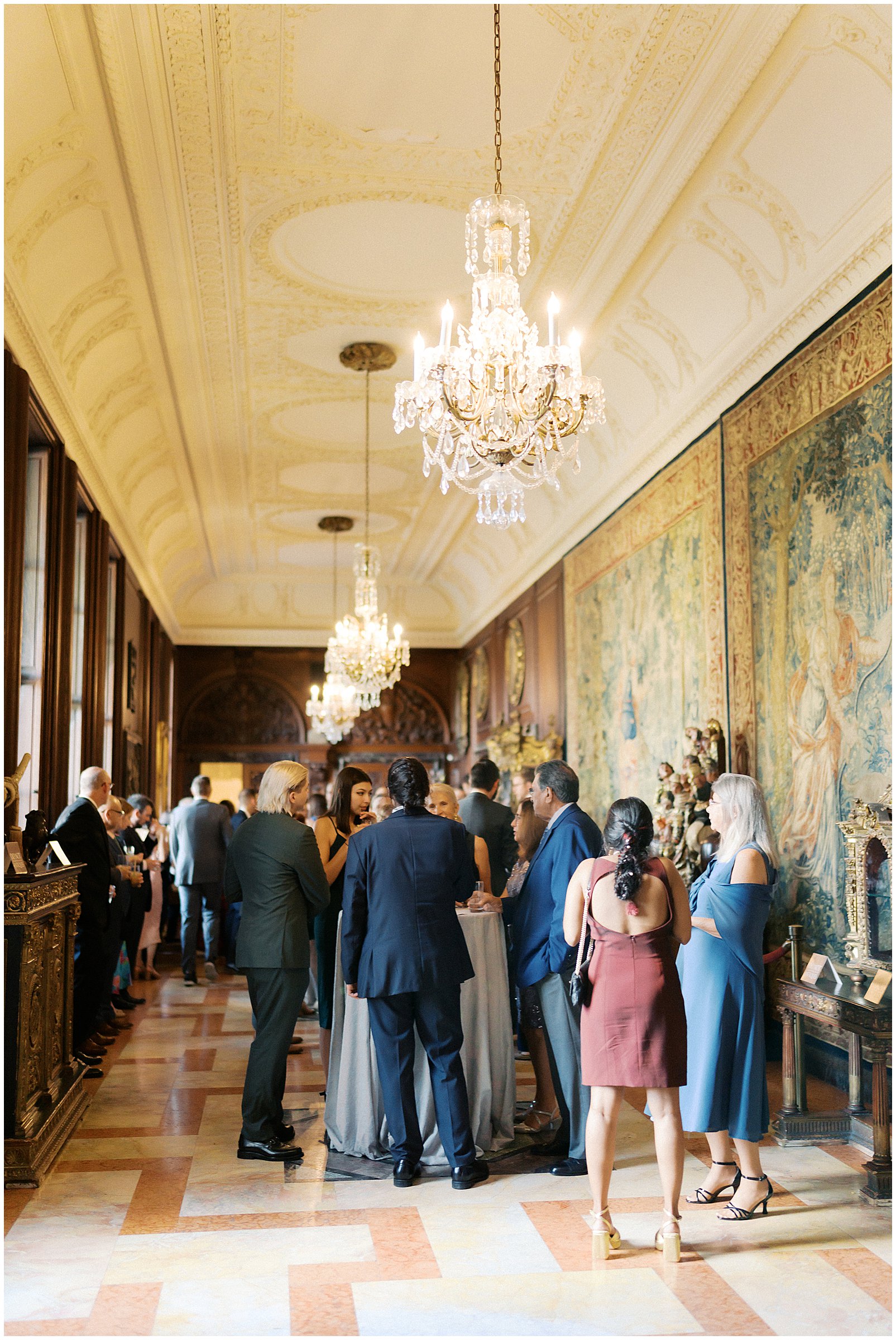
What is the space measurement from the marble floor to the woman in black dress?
0.72 m

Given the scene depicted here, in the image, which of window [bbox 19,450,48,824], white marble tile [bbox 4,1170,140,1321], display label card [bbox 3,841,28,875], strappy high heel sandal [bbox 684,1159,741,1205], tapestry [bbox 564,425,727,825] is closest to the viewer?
white marble tile [bbox 4,1170,140,1321]

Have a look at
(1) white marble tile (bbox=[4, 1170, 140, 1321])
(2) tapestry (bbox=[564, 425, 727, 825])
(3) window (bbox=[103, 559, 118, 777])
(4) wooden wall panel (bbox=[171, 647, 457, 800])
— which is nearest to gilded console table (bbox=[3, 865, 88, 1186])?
(1) white marble tile (bbox=[4, 1170, 140, 1321])

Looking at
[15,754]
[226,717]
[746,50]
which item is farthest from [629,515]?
[226,717]

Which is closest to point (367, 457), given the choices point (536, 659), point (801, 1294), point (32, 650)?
point (536, 659)

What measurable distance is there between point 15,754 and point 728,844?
17.4 feet

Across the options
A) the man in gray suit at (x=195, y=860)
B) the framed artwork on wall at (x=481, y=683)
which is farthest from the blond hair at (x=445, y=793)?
the framed artwork on wall at (x=481, y=683)

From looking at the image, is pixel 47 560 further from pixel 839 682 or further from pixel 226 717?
pixel 226 717

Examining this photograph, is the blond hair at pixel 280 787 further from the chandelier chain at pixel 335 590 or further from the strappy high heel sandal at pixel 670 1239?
the chandelier chain at pixel 335 590

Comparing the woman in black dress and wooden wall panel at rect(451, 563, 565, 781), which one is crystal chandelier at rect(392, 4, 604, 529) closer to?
the woman in black dress

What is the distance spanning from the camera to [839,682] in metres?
6.58

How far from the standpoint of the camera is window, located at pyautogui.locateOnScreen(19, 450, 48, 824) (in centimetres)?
820

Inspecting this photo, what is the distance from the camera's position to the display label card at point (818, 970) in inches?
217

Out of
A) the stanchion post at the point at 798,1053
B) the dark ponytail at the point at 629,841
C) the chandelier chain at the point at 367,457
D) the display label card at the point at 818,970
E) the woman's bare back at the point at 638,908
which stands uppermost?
the chandelier chain at the point at 367,457

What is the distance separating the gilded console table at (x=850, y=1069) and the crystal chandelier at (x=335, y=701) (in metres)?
10.2
